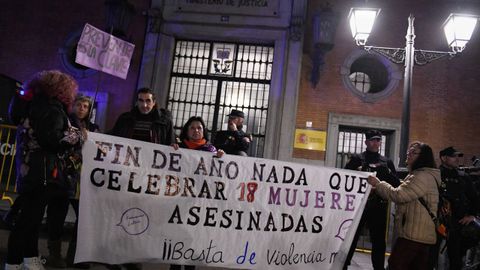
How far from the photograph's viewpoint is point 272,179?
165 inches

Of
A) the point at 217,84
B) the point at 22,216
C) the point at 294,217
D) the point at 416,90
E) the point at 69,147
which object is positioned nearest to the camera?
the point at 22,216

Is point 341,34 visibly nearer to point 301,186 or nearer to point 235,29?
point 235,29

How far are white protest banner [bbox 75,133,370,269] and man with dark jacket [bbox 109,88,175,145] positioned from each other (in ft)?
1.26

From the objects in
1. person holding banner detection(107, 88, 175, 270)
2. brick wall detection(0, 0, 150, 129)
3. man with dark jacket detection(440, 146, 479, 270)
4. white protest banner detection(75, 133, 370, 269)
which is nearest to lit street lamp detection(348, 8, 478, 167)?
man with dark jacket detection(440, 146, 479, 270)

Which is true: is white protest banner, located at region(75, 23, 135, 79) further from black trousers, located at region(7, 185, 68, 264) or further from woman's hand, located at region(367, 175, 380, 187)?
woman's hand, located at region(367, 175, 380, 187)

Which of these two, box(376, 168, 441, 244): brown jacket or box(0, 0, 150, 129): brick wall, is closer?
box(376, 168, 441, 244): brown jacket

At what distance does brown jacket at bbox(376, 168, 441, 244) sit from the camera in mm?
3711

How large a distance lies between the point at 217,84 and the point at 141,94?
25.8 ft

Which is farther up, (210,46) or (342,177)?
(210,46)

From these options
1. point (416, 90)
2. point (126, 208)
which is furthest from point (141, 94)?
point (416, 90)

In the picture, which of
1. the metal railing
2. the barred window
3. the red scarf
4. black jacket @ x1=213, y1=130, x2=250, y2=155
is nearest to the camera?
the red scarf

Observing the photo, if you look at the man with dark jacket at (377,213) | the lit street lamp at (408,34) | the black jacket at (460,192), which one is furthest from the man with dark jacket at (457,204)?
the lit street lamp at (408,34)

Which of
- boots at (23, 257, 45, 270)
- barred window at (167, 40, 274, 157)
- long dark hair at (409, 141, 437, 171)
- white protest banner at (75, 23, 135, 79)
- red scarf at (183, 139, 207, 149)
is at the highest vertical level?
barred window at (167, 40, 274, 157)

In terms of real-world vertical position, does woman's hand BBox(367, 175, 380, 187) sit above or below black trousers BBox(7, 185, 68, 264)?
above
